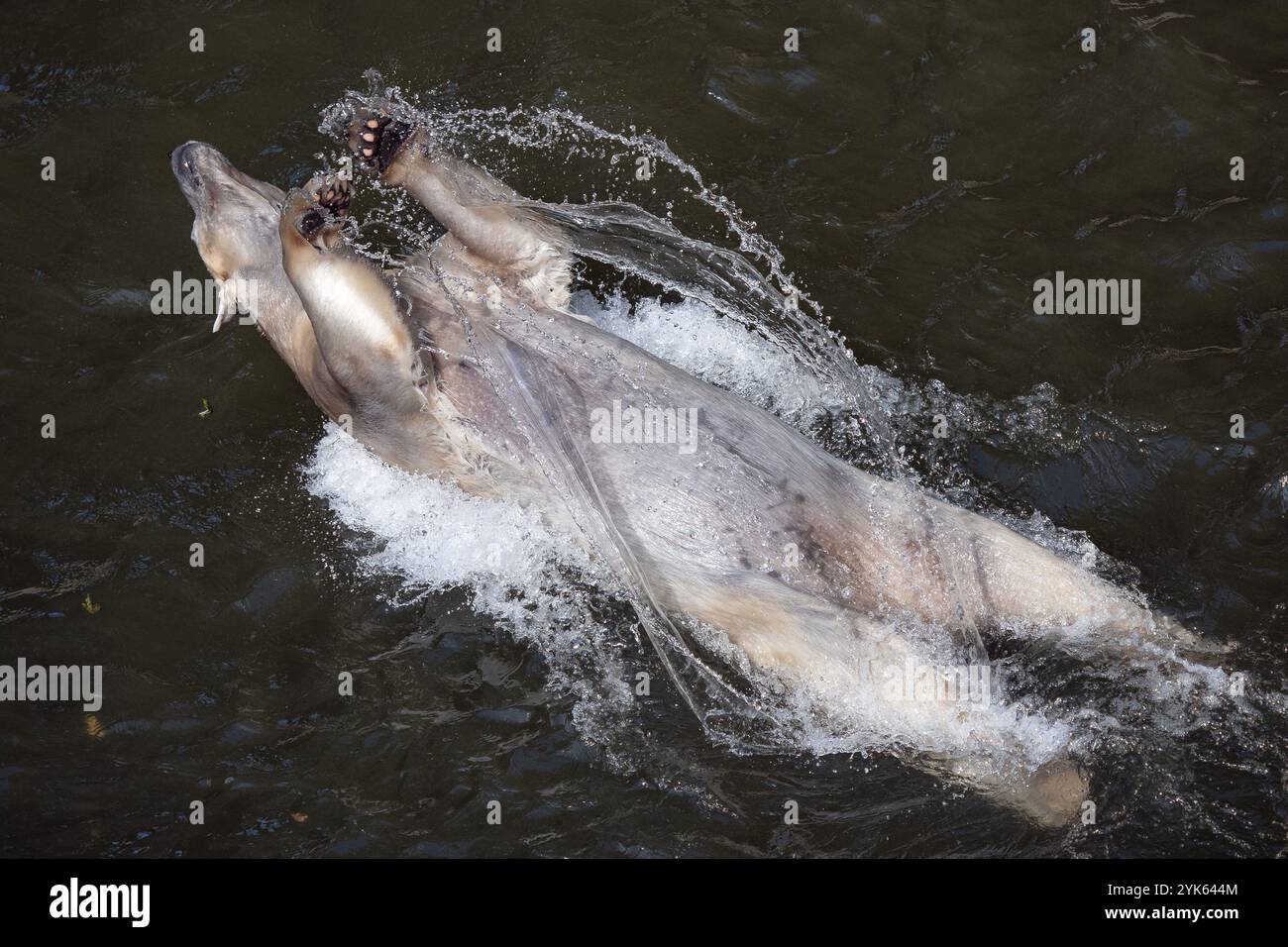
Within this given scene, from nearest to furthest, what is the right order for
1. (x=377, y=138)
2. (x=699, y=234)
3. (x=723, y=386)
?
1. (x=377, y=138)
2. (x=723, y=386)
3. (x=699, y=234)

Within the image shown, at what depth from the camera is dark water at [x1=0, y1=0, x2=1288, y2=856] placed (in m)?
5.66

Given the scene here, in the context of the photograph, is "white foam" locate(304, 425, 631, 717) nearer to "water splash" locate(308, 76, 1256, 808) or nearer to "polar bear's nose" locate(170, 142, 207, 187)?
"water splash" locate(308, 76, 1256, 808)

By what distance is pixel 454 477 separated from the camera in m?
5.95

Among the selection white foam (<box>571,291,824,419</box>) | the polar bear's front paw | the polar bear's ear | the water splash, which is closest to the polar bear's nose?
the polar bear's ear

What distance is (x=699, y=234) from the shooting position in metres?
7.69

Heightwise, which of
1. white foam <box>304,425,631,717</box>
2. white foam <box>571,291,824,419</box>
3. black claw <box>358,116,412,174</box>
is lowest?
white foam <box>304,425,631,717</box>

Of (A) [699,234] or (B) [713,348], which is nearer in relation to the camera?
(B) [713,348]

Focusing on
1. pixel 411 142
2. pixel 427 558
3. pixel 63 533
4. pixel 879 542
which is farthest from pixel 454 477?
pixel 63 533

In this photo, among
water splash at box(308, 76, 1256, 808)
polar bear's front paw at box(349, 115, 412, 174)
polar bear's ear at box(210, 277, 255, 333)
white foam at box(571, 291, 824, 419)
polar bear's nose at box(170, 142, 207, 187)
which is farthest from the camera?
white foam at box(571, 291, 824, 419)

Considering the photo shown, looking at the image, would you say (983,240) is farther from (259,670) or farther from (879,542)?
(259,670)

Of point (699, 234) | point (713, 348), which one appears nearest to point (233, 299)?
point (713, 348)

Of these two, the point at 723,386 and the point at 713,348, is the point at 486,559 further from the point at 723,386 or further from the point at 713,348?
the point at 713,348

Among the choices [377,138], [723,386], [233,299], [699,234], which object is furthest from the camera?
[699,234]

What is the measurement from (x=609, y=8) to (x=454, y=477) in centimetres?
454
